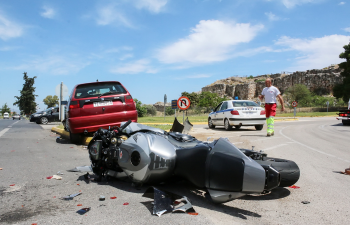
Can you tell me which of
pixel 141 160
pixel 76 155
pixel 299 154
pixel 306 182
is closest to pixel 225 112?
pixel 299 154

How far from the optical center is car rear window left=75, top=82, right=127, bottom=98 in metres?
7.89

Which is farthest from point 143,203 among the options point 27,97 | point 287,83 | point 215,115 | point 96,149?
point 287,83

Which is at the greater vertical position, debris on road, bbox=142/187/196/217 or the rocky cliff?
the rocky cliff

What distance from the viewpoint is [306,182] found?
4.04m

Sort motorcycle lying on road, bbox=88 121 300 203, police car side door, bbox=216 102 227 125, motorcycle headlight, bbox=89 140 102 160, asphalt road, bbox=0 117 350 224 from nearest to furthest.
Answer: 1. asphalt road, bbox=0 117 350 224
2. motorcycle lying on road, bbox=88 121 300 203
3. motorcycle headlight, bbox=89 140 102 160
4. police car side door, bbox=216 102 227 125

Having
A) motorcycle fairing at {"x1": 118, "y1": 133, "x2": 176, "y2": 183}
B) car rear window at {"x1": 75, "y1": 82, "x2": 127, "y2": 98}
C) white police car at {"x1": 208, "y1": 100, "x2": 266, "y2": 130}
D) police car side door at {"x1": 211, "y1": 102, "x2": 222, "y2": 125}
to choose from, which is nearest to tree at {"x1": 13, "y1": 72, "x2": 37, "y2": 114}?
police car side door at {"x1": 211, "y1": 102, "x2": 222, "y2": 125}

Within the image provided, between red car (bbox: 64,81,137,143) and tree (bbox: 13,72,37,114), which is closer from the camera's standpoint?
red car (bbox: 64,81,137,143)

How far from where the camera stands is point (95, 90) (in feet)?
26.2

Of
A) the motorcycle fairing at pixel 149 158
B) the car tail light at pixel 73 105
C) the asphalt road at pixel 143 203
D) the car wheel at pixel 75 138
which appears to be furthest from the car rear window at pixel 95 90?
the motorcycle fairing at pixel 149 158

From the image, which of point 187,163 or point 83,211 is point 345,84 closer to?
point 187,163

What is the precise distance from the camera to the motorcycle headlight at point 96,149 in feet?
13.3

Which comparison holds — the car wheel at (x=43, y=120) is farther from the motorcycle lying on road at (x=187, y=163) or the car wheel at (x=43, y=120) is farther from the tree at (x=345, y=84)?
the tree at (x=345, y=84)

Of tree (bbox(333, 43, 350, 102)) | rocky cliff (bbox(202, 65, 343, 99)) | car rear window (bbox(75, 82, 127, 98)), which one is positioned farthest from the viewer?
rocky cliff (bbox(202, 65, 343, 99))

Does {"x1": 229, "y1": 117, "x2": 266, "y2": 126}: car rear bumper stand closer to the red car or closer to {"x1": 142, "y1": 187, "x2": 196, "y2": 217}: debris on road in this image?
the red car
